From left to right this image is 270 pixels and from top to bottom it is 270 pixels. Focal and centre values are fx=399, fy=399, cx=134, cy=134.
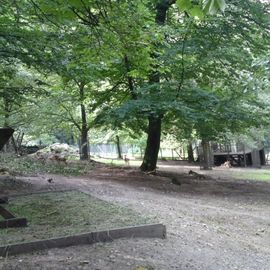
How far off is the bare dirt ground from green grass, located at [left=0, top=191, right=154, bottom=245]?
42 centimetres

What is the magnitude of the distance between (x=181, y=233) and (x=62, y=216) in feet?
5.72

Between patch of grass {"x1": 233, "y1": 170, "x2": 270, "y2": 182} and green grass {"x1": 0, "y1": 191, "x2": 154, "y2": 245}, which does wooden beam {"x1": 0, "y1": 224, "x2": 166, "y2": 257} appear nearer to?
green grass {"x1": 0, "y1": 191, "x2": 154, "y2": 245}

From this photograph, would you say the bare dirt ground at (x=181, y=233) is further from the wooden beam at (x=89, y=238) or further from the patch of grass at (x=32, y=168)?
the patch of grass at (x=32, y=168)

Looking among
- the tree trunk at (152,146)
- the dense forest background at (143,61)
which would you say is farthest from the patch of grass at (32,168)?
the tree trunk at (152,146)

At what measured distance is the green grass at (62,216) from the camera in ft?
15.8

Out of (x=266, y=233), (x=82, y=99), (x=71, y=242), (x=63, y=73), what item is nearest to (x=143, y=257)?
(x=71, y=242)

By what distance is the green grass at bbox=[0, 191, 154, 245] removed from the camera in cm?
481

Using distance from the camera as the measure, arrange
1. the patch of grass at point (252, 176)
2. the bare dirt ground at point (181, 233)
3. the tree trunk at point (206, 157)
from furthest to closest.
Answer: the tree trunk at point (206, 157)
the patch of grass at point (252, 176)
the bare dirt ground at point (181, 233)

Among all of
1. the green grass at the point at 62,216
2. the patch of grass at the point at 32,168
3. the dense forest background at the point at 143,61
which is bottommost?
the green grass at the point at 62,216

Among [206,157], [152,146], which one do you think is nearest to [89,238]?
[152,146]

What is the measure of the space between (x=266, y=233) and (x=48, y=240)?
433 cm

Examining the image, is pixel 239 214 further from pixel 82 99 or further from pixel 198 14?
pixel 82 99

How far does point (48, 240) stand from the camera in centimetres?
441

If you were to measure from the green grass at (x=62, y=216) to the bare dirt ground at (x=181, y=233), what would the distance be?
0.42 meters
